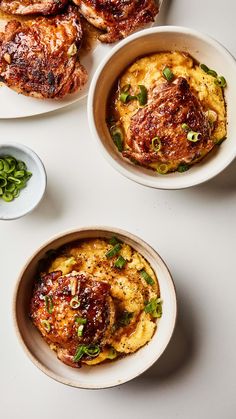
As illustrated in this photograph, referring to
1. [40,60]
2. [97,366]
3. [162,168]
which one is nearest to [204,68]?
[162,168]

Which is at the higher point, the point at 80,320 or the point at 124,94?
the point at 124,94

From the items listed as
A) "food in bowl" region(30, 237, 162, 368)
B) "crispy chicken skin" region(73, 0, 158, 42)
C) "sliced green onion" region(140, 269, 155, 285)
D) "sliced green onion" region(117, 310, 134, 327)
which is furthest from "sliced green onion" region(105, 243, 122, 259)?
"crispy chicken skin" region(73, 0, 158, 42)

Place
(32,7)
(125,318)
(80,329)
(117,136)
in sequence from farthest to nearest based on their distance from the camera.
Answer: (32,7), (117,136), (125,318), (80,329)

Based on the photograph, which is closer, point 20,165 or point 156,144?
point 156,144

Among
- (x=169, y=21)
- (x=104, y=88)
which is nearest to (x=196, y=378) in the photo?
(x=104, y=88)

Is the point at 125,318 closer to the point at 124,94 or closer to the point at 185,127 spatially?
the point at 185,127

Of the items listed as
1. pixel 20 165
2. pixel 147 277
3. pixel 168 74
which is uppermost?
pixel 168 74
